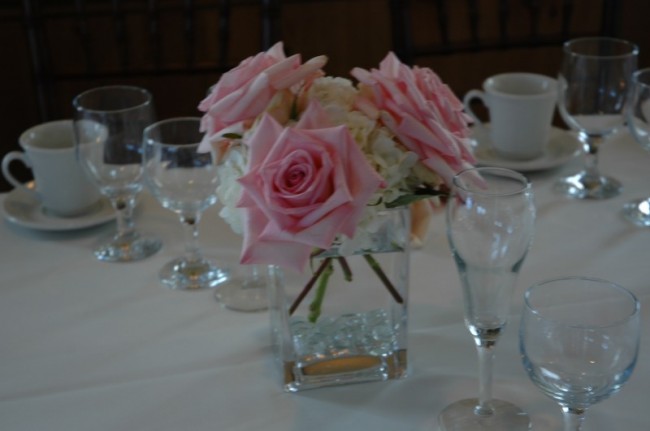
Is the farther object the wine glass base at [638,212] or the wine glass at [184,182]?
the wine glass base at [638,212]

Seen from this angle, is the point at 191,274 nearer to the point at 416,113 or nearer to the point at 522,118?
the point at 416,113

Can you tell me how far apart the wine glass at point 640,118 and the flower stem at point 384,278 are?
0.41m

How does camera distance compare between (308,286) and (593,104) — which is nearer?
(308,286)

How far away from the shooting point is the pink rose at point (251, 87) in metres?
0.73

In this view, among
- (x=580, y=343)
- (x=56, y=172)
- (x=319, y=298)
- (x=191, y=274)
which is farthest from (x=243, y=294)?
(x=580, y=343)

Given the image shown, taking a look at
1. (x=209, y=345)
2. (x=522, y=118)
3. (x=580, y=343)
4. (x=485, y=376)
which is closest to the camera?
(x=580, y=343)

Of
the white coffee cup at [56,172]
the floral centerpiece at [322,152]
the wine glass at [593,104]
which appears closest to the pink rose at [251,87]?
the floral centerpiece at [322,152]

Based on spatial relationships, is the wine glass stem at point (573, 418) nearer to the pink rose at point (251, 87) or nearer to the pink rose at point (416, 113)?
the pink rose at point (416, 113)

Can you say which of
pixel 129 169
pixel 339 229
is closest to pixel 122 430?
pixel 339 229

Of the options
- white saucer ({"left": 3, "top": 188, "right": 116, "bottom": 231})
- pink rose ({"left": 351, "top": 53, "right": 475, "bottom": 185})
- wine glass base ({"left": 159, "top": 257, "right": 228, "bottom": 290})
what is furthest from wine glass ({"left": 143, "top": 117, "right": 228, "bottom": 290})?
pink rose ({"left": 351, "top": 53, "right": 475, "bottom": 185})

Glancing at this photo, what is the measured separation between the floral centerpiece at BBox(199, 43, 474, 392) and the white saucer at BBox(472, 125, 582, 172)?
43 cm

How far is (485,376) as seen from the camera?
29.6 inches

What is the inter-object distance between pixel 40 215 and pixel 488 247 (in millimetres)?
650

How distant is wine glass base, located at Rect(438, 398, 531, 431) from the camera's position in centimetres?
75
